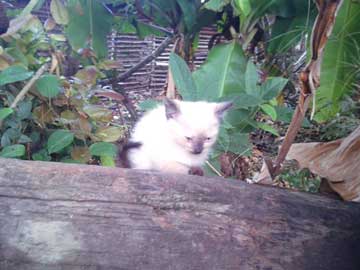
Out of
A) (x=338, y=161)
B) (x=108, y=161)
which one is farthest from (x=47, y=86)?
(x=338, y=161)

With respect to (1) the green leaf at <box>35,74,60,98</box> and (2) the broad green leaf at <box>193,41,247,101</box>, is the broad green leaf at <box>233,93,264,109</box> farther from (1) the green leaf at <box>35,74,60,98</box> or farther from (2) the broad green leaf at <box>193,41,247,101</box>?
(1) the green leaf at <box>35,74,60,98</box>

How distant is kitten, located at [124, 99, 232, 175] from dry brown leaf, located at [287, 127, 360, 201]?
10.1 inches

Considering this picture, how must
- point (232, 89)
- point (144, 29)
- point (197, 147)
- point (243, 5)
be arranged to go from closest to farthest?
point (197, 147) → point (243, 5) → point (232, 89) → point (144, 29)

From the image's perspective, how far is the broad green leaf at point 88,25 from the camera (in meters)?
1.70

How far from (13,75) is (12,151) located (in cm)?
21

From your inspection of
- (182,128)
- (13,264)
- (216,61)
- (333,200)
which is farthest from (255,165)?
(13,264)

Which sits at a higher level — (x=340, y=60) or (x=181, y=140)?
(x=340, y=60)

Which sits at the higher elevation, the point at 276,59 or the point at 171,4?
the point at 171,4

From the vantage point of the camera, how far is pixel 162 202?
2.79 feet

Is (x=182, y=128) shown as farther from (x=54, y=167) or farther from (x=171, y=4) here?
(x=171, y=4)

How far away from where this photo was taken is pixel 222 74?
5.41 ft

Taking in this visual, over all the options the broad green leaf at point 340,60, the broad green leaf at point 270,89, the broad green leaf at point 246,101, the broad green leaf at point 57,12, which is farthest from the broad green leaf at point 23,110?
the broad green leaf at point 340,60

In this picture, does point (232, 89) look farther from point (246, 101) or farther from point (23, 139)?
point (23, 139)

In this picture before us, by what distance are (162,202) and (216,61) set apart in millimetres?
955
